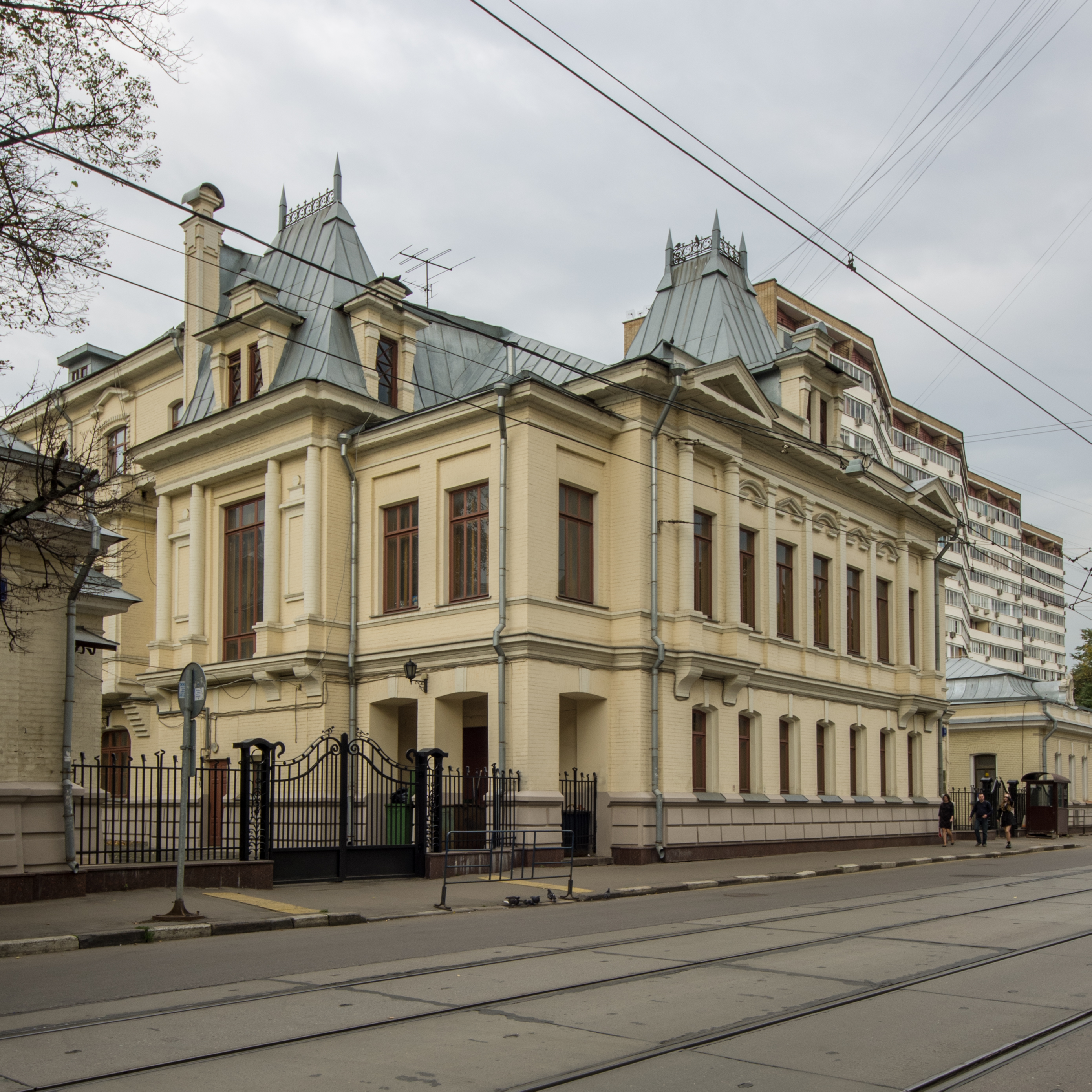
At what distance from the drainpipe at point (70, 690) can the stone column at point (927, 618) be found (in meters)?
27.5

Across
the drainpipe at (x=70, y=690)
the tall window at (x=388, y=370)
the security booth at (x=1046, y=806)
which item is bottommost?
the security booth at (x=1046, y=806)

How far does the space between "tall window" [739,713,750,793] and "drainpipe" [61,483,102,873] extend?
16.6 m

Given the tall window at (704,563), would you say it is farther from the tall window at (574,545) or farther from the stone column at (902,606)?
the stone column at (902,606)

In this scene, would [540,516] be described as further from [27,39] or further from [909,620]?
[909,620]

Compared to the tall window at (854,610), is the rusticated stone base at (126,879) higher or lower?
lower

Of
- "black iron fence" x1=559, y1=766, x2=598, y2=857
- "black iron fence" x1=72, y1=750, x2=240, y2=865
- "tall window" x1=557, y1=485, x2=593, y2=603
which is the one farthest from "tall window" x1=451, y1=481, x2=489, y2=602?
"black iron fence" x1=72, y1=750, x2=240, y2=865

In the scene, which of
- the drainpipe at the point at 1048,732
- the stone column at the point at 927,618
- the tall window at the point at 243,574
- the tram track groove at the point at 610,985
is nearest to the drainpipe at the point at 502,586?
the tall window at the point at 243,574

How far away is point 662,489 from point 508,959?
52.4 feet

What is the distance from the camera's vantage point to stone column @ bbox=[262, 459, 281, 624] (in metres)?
27.6

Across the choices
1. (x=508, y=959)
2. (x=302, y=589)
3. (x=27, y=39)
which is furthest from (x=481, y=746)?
(x=27, y=39)

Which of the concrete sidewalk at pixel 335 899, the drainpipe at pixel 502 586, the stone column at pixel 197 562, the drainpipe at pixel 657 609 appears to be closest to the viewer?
the concrete sidewalk at pixel 335 899

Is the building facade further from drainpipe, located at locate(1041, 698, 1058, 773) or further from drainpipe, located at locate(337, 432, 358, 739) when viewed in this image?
drainpipe, located at locate(1041, 698, 1058, 773)

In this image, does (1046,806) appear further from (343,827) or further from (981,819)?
(343,827)

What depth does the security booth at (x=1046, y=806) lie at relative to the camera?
139 ft
